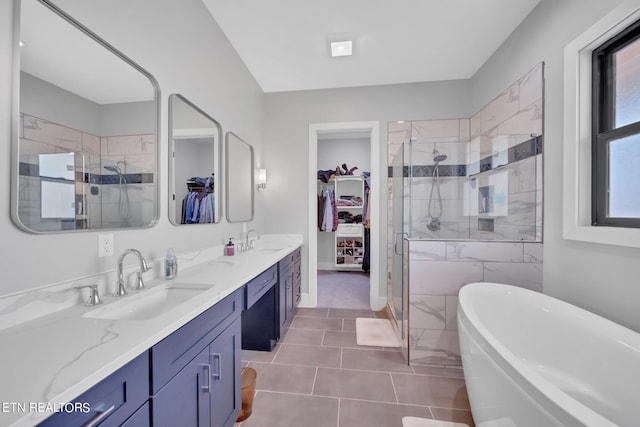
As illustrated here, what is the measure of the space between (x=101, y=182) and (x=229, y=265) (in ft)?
3.03

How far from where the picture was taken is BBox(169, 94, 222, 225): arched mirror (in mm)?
1656

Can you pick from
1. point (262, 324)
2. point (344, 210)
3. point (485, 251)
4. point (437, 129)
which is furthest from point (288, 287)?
point (344, 210)

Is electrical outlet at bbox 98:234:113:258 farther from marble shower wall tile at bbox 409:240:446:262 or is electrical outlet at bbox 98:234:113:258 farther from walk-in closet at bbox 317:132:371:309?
walk-in closet at bbox 317:132:371:309

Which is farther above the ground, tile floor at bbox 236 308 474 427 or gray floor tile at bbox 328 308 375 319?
gray floor tile at bbox 328 308 375 319

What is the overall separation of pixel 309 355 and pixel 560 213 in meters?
2.17

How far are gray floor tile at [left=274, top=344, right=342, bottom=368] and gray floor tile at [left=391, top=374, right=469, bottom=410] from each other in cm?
49

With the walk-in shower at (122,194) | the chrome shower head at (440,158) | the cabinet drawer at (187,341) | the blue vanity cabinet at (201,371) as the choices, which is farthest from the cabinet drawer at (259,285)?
the chrome shower head at (440,158)

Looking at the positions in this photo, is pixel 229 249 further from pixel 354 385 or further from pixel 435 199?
pixel 435 199

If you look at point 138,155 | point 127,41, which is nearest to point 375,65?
point 127,41

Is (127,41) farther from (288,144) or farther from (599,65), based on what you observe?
(599,65)

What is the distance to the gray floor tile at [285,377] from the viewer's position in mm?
1802

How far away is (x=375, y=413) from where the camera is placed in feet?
5.19

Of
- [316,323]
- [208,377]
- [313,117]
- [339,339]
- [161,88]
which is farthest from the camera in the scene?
[313,117]

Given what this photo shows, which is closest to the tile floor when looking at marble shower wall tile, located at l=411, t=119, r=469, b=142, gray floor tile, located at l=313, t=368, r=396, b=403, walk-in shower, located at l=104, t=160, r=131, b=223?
gray floor tile, located at l=313, t=368, r=396, b=403
